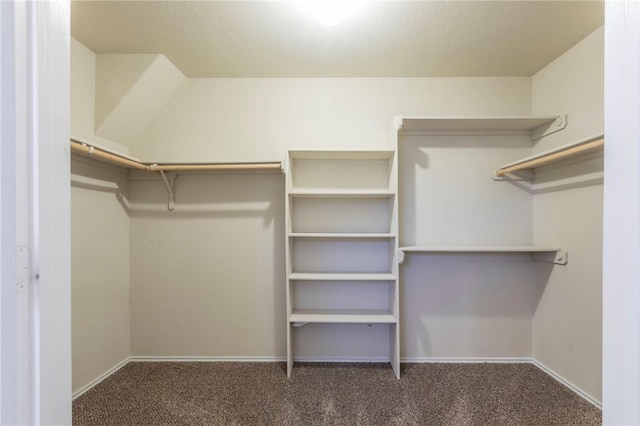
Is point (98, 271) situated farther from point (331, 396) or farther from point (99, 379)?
point (331, 396)

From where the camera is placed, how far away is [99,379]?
1.99 meters

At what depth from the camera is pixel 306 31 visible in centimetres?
171

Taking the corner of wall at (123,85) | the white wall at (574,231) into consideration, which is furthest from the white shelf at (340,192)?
the corner of wall at (123,85)

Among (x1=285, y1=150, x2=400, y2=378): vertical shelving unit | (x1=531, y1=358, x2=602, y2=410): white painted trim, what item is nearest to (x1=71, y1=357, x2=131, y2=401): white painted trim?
(x1=285, y1=150, x2=400, y2=378): vertical shelving unit

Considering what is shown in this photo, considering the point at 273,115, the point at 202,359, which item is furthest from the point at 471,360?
the point at 273,115

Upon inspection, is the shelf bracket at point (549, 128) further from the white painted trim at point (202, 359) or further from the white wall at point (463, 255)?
the white painted trim at point (202, 359)

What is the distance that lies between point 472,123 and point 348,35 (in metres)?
1.09

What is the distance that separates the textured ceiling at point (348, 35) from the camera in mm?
1532

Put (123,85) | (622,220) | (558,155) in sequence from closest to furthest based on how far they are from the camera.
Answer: (622,220), (558,155), (123,85)

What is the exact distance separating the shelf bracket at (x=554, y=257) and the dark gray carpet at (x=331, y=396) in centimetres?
82

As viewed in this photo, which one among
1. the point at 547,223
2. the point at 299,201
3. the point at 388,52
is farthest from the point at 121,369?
the point at 547,223

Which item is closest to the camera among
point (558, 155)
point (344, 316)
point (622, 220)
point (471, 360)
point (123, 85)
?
point (622, 220)

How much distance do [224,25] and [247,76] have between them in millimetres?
595

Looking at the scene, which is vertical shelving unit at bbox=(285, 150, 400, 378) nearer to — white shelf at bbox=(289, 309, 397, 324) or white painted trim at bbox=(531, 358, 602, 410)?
white shelf at bbox=(289, 309, 397, 324)
